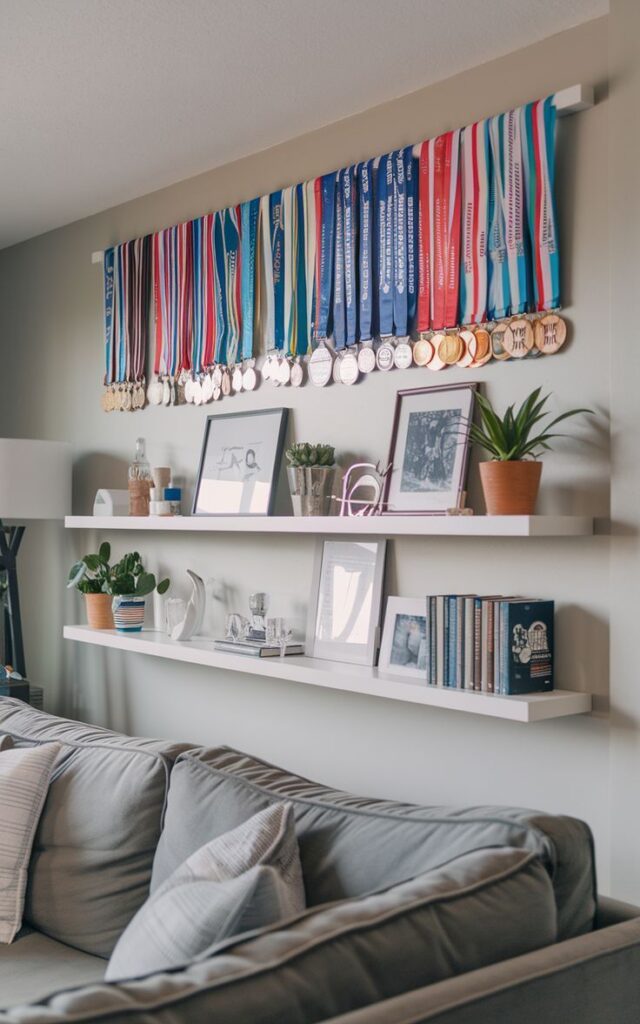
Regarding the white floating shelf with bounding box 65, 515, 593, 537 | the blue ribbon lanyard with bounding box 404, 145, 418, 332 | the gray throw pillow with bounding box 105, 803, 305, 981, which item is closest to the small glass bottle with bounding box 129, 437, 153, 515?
the white floating shelf with bounding box 65, 515, 593, 537

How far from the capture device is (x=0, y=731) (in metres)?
2.91

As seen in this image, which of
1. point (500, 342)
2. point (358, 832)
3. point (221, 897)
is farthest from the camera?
point (500, 342)

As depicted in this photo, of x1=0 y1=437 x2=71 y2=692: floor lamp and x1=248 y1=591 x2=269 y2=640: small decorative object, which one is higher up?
x1=0 y1=437 x2=71 y2=692: floor lamp

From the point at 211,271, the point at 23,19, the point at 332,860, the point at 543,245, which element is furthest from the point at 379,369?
the point at 332,860

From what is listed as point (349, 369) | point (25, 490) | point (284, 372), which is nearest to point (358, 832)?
point (349, 369)

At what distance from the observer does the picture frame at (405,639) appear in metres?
3.02

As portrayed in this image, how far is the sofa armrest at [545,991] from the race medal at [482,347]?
1.70 metres

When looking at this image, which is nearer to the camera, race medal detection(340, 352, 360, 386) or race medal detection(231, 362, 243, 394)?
race medal detection(340, 352, 360, 386)

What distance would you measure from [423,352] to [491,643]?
903 millimetres

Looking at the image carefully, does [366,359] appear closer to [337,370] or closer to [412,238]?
[337,370]

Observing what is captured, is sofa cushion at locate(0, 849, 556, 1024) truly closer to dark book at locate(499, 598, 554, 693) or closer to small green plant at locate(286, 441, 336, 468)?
dark book at locate(499, 598, 554, 693)

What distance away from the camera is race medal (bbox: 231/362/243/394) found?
379cm

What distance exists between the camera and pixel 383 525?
299 cm

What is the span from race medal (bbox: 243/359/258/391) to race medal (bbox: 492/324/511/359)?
104 cm
